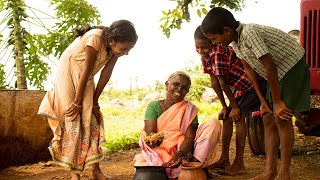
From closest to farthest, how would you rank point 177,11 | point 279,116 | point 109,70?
point 279,116
point 109,70
point 177,11

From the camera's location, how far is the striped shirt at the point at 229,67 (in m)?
4.09

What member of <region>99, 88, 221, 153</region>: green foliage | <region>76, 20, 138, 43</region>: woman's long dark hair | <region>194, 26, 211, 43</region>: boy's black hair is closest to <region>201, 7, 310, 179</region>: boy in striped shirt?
<region>194, 26, 211, 43</region>: boy's black hair

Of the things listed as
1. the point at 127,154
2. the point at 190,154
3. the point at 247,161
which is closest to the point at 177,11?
the point at 127,154

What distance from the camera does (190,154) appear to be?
385 centimetres

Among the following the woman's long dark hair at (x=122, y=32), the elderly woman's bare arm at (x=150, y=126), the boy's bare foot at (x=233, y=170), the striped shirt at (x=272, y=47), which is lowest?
the boy's bare foot at (x=233, y=170)

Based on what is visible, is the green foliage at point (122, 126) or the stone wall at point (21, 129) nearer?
the stone wall at point (21, 129)

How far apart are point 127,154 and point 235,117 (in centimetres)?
226

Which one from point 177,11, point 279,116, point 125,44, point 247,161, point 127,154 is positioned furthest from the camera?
point 177,11

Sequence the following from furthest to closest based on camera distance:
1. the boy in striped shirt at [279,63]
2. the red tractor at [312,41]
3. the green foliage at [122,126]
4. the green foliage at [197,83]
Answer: the green foliage at [197,83] < the green foliage at [122,126] < the red tractor at [312,41] < the boy in striped shirt at [279,63]

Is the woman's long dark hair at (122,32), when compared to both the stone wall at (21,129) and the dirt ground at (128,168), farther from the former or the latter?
the stone wall at (21,129)

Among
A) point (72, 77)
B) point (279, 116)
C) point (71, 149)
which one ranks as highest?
point (72, 77)

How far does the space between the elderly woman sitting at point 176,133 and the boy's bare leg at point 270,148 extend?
444 mm

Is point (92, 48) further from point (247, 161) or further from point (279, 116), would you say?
point (247, 161)

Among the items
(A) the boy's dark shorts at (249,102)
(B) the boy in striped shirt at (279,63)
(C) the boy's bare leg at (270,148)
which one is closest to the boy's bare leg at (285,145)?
(B) the boy in striped shirt at (279,63)
